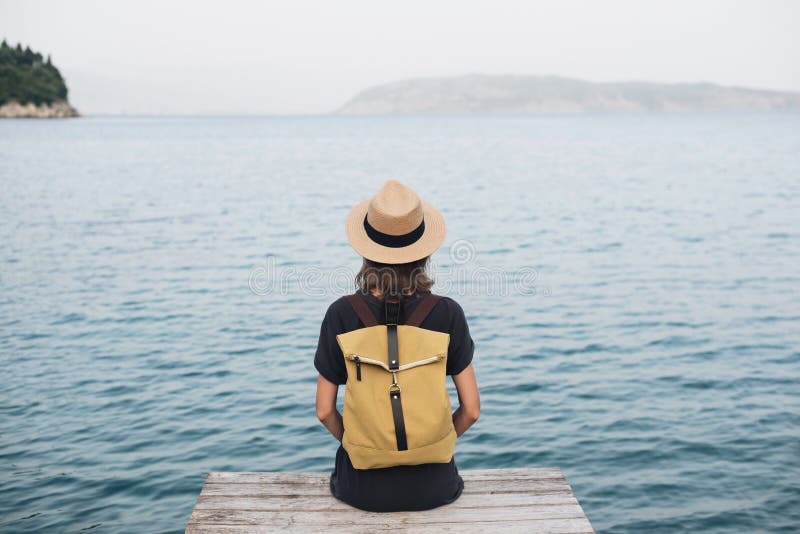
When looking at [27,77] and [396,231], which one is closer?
[396,231]

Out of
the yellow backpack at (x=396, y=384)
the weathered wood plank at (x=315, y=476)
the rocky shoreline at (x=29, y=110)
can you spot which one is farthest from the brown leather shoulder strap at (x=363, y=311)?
the rocky shoreline at (x=29, y=110)

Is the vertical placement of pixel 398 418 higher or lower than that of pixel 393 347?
lower

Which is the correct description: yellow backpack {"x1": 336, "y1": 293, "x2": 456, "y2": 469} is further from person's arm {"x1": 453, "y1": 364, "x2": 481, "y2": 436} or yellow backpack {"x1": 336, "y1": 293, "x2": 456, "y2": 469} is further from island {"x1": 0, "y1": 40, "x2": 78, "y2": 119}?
island {"x1": 0, "y1": 40, "x2": 78, "y2": 119}

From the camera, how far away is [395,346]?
13.1 ft

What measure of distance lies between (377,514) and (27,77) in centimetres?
19315

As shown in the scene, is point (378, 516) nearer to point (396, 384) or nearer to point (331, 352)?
point (396, 384)

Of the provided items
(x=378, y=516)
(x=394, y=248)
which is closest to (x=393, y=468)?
(x=378, y=516)

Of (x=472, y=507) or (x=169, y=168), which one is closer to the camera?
(x=472, y=507)

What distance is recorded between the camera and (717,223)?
31203 millimetres

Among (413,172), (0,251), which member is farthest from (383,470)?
(413,172)

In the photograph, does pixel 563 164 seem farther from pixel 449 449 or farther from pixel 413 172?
pixel 449 449

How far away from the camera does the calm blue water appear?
28.5 feet

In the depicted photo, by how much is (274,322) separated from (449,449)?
11.7 meters

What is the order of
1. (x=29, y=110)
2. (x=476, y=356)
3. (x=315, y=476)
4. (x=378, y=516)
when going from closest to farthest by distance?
(x=378, y=516) → (x=315, y=476) → (x=476, y=356) → (x=29, y=110)
